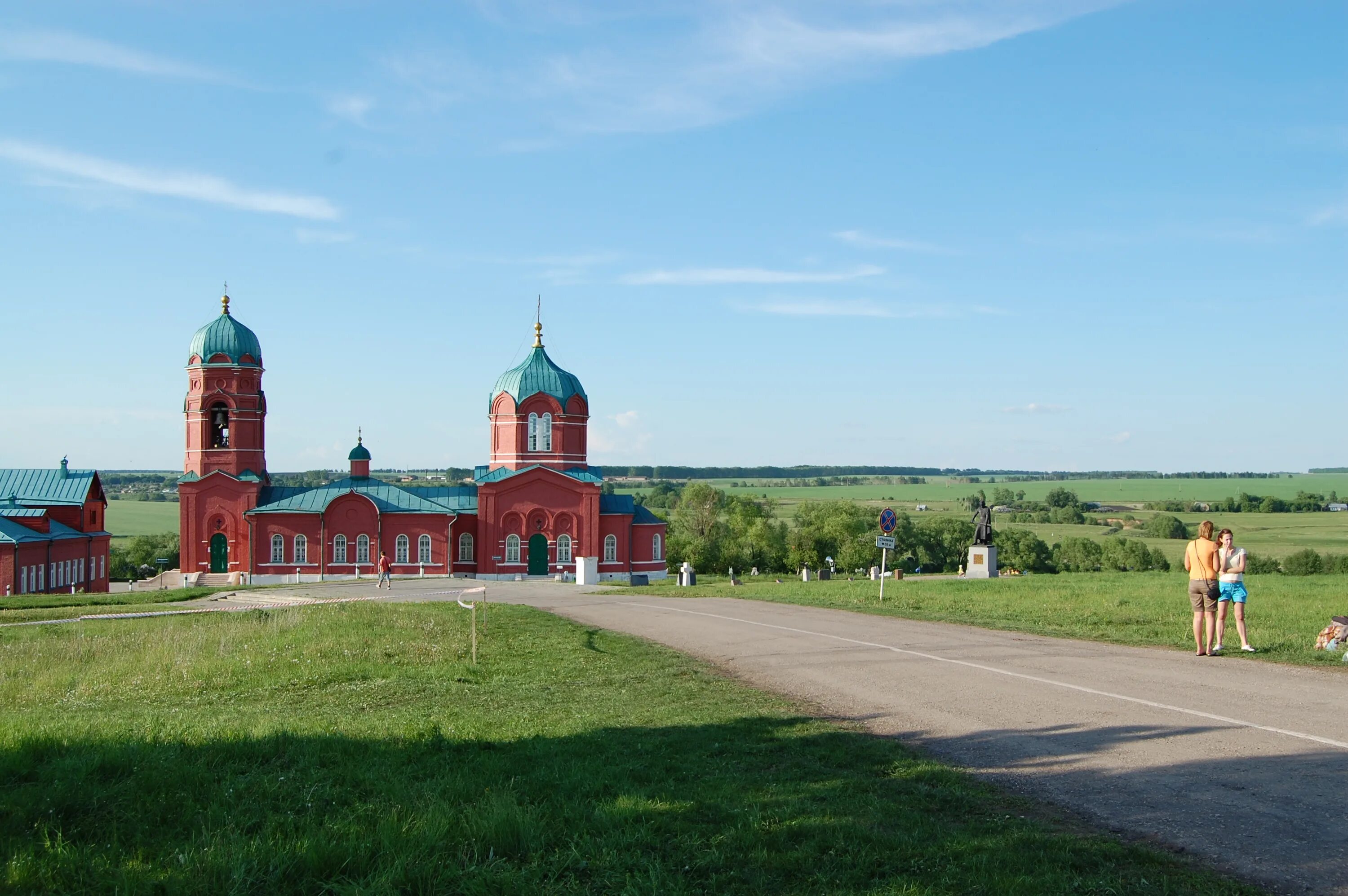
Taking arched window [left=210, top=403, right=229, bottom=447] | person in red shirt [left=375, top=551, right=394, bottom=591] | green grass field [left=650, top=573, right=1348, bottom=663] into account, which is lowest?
person in red shirt [left=375, top=551, right=394, bottom=591]

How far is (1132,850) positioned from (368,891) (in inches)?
165

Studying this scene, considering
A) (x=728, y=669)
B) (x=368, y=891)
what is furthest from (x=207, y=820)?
(x=728, y=669)

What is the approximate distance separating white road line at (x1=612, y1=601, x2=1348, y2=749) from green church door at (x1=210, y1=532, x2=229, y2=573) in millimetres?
32803

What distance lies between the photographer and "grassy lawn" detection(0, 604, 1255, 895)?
18.3 ft

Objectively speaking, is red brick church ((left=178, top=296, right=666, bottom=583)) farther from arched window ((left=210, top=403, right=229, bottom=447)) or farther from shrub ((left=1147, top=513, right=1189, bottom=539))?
shrub ((left=1147, top=513, right=1189, bottom=539))

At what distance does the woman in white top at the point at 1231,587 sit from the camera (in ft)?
45.6

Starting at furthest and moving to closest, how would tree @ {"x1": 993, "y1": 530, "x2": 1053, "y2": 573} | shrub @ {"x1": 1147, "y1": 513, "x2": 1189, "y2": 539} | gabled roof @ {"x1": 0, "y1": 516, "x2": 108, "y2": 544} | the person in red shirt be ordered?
1. shrub @ {"x1": 1147, "y1": 513, "x2": 1189, "y2": 539}
2. tree @ {"x1": 993, "y1": 530, "x2": 1053, "y2": 573}
3. gabled roof @ {"x1": 0, "y1": 516, "x2": 108, "y2": 544}
4. the person in red shirt

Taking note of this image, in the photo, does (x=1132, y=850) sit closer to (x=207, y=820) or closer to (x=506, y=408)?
(x=207, y=820)

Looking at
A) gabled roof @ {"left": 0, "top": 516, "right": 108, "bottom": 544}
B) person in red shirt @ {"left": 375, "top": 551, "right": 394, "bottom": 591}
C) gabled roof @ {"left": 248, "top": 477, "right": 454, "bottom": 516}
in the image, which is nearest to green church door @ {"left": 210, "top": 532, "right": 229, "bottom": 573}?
gabled roof @ {"left": 248, "top": 477, "right": 454, "bottom": 516}

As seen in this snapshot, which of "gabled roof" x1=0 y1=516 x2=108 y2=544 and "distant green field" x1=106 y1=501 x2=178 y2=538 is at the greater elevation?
"gabled roof" x1=0 y1=516 x2=108 y2=544

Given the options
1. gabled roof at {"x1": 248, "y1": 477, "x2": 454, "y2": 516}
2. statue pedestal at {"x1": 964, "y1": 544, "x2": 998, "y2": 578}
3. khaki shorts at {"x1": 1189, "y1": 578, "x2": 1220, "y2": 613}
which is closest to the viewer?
khaki shorts at {"x1": 1189, "y1": 578, "x2": 1220, "y2": 613}

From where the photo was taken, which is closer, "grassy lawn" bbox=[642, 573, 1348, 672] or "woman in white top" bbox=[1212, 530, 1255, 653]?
"woman in white top" bbox=[1212, 530, 1255, 653]

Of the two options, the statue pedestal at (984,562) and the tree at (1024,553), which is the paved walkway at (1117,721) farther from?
the tree at (1024,553)

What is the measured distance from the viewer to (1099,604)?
22.7 m
